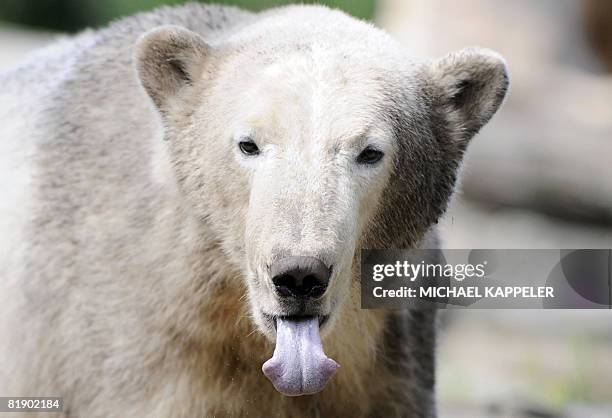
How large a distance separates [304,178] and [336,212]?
0.16 m

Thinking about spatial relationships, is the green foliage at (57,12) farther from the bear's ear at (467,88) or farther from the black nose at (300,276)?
the black nose at (300,276)

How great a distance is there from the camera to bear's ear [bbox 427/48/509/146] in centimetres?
482

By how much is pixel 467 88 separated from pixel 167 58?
1.23 meters

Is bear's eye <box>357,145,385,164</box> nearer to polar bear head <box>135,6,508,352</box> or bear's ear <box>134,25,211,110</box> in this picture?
polar bear head <box>135,6,508,352</box>

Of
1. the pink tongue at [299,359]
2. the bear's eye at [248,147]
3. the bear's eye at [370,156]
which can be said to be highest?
the bear's eye at [248,147]

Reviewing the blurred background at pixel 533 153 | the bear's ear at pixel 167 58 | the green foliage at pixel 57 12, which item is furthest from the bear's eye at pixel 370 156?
the green foliage at pixel 57 12

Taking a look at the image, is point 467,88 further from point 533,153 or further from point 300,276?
point 533,153

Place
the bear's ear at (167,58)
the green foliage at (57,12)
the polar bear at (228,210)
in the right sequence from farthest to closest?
the green foliage at (57,12), the bear's ear at (167,58), the polar bear at (228,210)

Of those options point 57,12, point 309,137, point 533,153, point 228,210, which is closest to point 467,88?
point 309,137

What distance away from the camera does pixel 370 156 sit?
4.34 m

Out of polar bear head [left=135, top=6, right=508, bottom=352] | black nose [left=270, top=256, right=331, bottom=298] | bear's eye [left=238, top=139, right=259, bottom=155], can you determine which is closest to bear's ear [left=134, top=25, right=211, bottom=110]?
polar bear head [left=135, top=6, right=508, bottom=352]

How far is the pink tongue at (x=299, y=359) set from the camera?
4.04 meters

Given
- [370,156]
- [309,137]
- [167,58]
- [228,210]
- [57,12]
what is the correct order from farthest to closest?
[57,12] < [167,58] < [228,210] < [370,156] < [309,137]

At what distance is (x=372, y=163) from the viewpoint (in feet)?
14.2
